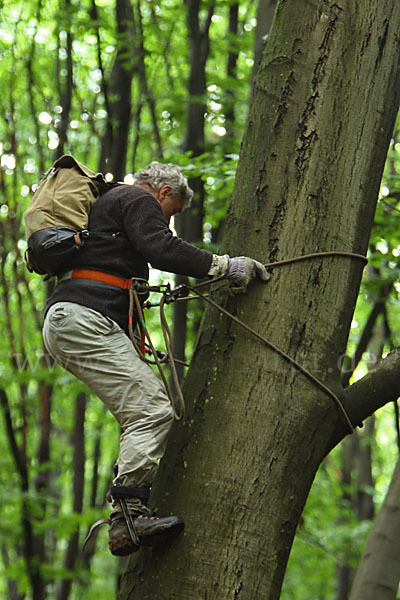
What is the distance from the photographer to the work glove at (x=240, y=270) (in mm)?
2529

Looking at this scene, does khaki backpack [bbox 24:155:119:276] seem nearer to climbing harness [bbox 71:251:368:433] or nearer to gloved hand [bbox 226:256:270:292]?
climbing harness [bbox 71:251:368:433]

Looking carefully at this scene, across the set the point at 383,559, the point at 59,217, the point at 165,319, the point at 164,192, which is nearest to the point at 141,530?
the point at 165,319

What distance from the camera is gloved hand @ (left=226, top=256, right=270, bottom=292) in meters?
2.53

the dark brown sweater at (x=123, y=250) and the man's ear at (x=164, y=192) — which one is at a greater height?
the man's ear at (x=164, y=192)

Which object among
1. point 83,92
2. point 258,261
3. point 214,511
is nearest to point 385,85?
point 258,261

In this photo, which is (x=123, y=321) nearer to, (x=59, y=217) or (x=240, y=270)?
(x=59, y=217)

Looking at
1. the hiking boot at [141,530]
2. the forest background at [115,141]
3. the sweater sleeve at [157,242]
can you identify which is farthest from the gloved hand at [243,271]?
the forest background at [115,141]

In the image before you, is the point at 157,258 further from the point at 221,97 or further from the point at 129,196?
the point at 221,97

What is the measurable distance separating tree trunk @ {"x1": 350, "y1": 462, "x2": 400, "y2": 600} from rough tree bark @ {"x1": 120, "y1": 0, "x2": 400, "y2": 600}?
1808 millimetres

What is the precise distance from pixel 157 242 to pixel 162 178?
59 cm

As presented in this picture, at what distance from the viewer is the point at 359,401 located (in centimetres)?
265

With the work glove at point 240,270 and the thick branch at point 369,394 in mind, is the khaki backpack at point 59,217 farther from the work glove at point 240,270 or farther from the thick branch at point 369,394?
the thick branch at point 369,394

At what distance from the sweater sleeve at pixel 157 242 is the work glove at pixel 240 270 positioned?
90mm

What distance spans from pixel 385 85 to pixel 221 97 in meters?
4.57
